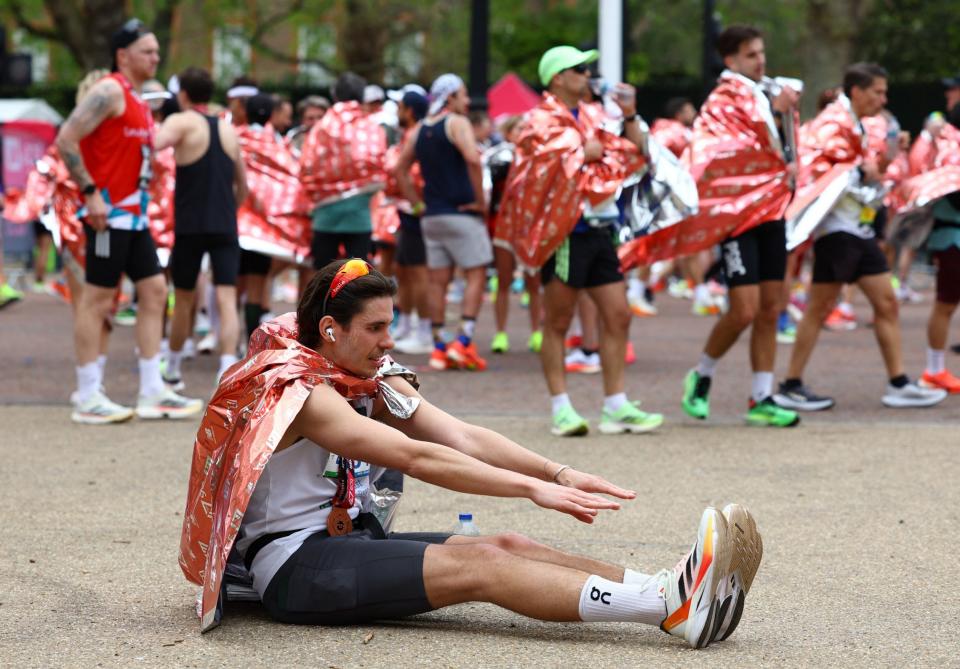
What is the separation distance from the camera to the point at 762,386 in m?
8.08

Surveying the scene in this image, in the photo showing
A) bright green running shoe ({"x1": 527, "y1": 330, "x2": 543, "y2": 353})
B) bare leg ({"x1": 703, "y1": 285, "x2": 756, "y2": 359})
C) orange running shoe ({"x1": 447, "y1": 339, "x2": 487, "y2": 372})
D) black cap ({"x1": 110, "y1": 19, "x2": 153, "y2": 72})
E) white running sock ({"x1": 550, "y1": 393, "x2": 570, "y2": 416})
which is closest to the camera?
white running sock ({"x1": 550, "y1": 393, "x2": 570, "y2": 416})

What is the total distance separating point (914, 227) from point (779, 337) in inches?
117

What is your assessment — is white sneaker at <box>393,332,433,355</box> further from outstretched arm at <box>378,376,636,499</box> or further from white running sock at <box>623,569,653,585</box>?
white running sock at <box>623,569,653,585</box>

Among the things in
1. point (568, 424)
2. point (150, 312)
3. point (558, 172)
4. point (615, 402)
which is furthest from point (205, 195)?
point (615, 402)

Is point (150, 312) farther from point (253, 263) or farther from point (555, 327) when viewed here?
point (253, 263)

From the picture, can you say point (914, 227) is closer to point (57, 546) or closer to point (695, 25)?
point (57, 546)

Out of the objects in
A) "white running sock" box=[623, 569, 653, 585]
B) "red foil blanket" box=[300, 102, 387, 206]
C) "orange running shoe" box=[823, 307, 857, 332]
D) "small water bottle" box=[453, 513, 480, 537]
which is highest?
"red foil blanket" box=[300, 102, 387, 206]

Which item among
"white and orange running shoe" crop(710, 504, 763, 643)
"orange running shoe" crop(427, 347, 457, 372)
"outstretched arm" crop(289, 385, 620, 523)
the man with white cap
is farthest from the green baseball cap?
"white and orange running shoe" crop(710, 504, 763, 643)

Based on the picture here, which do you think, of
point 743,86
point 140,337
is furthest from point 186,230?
point 743,86

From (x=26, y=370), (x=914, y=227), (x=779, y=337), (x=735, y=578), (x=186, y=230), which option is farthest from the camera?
(x=779, y=337)

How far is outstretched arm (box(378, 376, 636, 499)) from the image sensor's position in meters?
3.99

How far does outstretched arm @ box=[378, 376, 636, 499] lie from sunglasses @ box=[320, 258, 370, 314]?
0.35 metres

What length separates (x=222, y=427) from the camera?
4.18 meters

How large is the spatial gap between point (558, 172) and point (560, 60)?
0.56m
